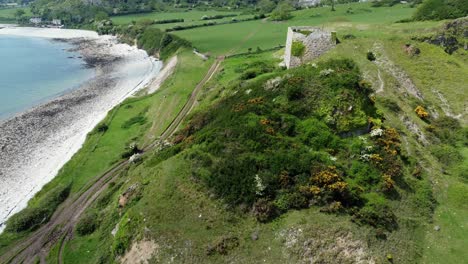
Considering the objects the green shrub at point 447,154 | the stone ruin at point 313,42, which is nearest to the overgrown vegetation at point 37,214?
the stone ruin at point 313,42

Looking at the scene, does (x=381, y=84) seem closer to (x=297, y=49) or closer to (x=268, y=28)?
(x=297, y=49)

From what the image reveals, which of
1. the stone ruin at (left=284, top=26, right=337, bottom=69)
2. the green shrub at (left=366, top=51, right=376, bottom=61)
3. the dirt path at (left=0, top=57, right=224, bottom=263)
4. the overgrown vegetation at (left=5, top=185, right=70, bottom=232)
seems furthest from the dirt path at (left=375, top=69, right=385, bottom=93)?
the overgrown vegetation at (left=5, top=185, right=70, bottom=232)

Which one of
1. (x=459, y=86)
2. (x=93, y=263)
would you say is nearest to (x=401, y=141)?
(x=459, y=86)

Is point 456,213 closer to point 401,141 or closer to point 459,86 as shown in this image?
A: point 401,141

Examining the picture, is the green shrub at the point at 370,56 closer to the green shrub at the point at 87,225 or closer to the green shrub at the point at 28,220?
the green shrub at the point at 87,225

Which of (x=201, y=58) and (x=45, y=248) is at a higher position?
(x=201, y=58)

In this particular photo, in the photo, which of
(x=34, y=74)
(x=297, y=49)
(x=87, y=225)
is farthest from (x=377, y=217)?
(x=34, y=74)

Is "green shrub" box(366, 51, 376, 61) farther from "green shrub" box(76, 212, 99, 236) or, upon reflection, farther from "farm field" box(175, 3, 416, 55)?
"farm field" box(175, 3, 416, 55)
